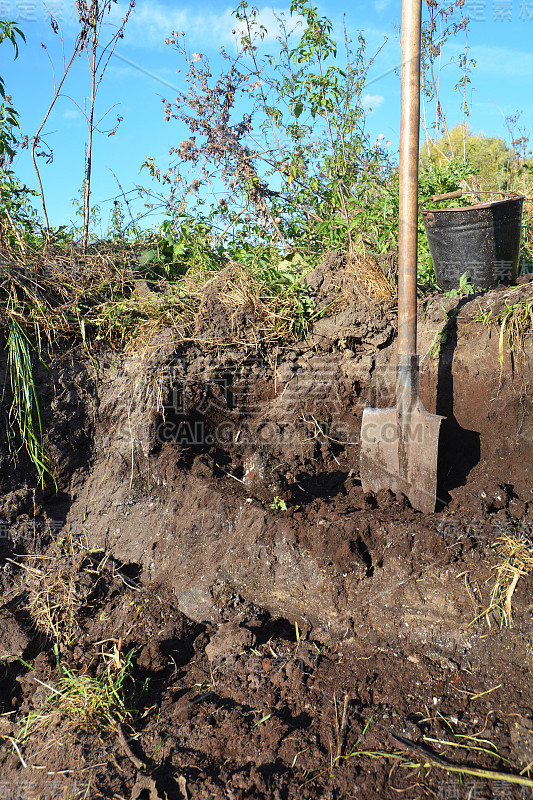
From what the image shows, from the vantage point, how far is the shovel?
2609mm

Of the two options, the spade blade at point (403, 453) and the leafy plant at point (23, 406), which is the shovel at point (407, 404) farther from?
the leafy plant at point (23, 406)

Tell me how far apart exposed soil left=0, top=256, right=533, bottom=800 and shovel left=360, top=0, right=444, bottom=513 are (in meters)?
0.15

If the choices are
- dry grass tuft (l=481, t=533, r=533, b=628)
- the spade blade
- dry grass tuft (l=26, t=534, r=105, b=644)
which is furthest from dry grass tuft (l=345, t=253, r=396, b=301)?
dry grass tuft (l=26, t=534, r=105, b=644)

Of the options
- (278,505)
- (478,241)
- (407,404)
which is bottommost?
(278,505)

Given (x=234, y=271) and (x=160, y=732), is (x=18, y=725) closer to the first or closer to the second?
(x=160, y=732)

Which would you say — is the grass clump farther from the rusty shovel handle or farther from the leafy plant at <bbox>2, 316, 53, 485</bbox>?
the rusty shovel handle

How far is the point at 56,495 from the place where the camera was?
3.15m

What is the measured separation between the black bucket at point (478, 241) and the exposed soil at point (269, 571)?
0.39 m

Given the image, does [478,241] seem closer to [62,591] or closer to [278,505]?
[278,505]

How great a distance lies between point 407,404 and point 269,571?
3.62 ft

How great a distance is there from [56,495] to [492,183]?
4931mm

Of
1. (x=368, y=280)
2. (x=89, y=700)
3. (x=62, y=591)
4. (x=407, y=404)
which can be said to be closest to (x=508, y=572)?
(x=407, y=404)

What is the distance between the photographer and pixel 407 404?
279cm

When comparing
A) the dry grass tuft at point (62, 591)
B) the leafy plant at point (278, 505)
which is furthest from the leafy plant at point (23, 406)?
the leafy plant at point (278, 505)
